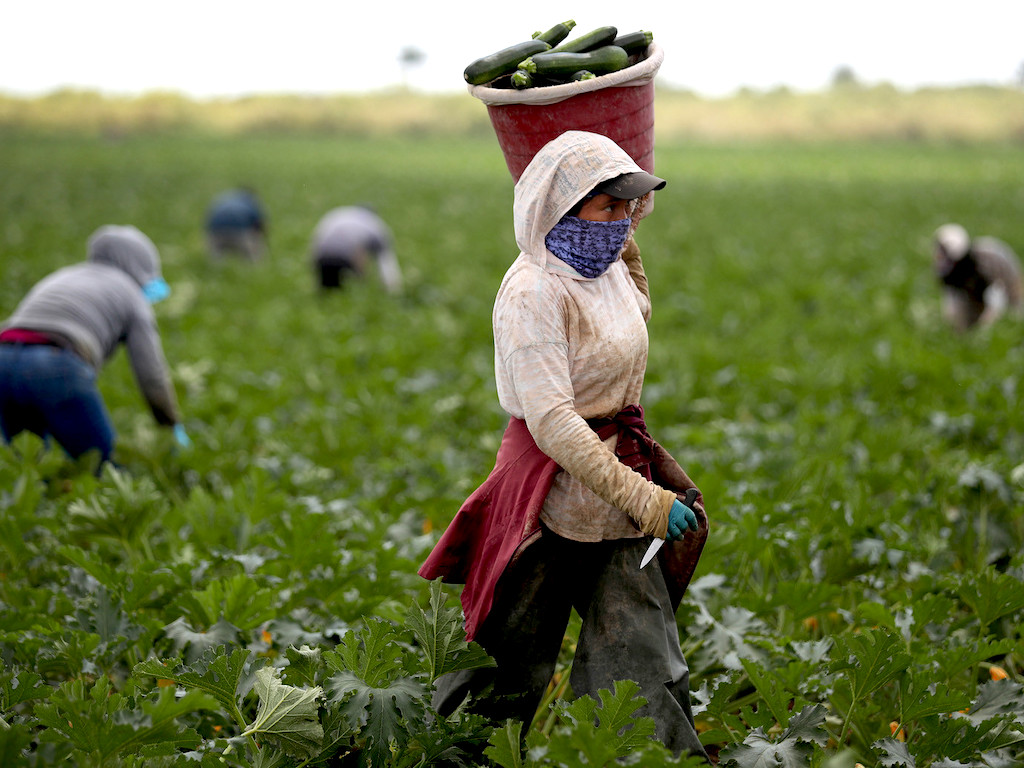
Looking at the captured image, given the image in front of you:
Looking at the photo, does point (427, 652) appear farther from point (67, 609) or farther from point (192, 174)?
point (192, 174)

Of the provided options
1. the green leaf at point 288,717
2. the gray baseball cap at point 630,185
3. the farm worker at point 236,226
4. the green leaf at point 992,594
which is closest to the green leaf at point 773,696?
the green leaf at point 992,594

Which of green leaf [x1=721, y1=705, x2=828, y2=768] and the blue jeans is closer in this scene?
green leaf [x1=721, y1=705, x2=828, y2=768]

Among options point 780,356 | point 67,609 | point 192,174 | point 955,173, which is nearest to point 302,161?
point 192,174

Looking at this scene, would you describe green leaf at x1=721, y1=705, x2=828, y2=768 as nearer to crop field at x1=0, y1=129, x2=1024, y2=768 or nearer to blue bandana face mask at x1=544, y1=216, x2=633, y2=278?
crop field at x1=0, y1=129, x2=1024, y2=768

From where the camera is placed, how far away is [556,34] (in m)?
2.52

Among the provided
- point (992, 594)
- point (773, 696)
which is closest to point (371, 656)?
point (773, 696)

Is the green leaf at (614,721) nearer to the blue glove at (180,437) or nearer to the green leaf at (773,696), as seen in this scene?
the green leaf at (773,696)

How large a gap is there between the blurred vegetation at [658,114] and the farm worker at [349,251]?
46.2m

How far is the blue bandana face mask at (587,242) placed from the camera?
230cm

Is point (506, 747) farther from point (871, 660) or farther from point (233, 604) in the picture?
point (233, 604)

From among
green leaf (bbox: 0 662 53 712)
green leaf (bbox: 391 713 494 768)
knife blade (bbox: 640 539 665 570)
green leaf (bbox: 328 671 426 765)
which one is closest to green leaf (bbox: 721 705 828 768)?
knife blade (bbox: 640 539 665 570)

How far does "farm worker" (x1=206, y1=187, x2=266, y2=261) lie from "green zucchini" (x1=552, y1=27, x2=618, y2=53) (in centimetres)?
1288

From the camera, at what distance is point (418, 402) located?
6.70 metres

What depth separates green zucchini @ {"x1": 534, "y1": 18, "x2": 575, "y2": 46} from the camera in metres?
2.50
